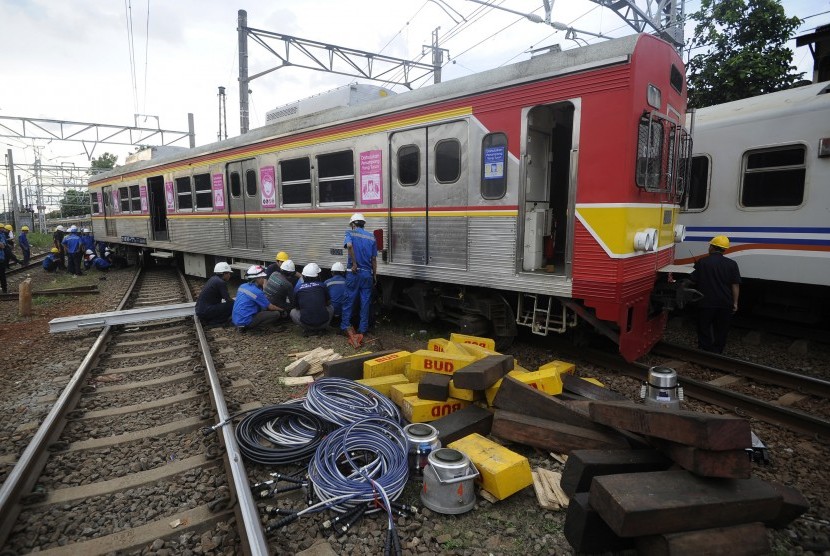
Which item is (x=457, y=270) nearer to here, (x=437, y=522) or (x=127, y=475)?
(x=437, y=522)

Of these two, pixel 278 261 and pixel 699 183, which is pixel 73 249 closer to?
pixel 278 261

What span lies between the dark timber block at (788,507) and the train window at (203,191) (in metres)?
11.5

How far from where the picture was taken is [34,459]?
366cm

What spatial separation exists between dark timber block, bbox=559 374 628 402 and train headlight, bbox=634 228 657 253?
1.55 m

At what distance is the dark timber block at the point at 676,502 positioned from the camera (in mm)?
2373

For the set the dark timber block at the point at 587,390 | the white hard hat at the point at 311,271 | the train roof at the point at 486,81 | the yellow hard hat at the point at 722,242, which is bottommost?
the dark timber block at the point at 587,390

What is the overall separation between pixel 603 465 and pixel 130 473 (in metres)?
3.46

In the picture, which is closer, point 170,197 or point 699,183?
point 699,183

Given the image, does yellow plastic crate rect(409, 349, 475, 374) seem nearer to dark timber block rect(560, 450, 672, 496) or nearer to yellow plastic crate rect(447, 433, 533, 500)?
yellow plastic crate rect(447, 433, 533, 500)

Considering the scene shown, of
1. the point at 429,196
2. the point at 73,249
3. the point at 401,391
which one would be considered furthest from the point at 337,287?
the point at 73,249

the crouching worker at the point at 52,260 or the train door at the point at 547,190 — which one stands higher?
the train door at the point at 547,190

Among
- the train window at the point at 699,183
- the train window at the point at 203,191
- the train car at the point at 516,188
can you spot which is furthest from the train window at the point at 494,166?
the train window at the point at 203,191

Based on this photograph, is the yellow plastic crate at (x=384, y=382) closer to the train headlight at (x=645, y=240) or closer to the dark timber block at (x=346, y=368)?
the dark timber block at (x=346, y=368)

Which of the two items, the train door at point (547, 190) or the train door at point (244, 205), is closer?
the train door at point (547, 190)
